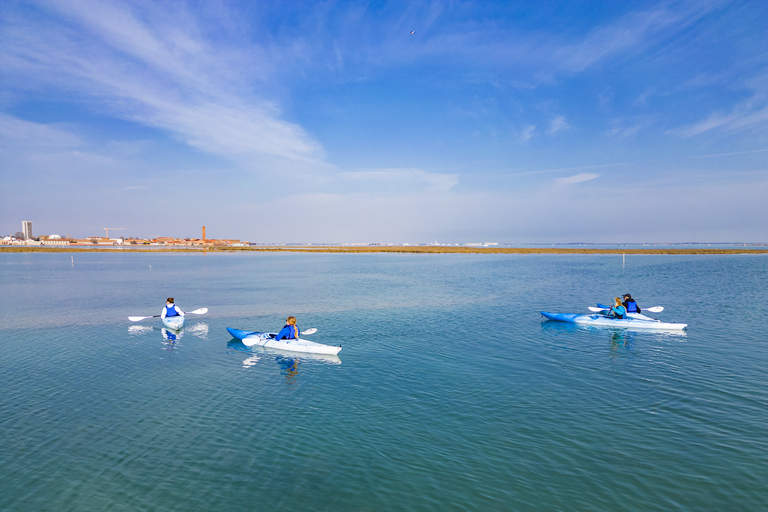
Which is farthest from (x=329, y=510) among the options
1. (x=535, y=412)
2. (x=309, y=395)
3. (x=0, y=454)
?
(x=0, y=454)

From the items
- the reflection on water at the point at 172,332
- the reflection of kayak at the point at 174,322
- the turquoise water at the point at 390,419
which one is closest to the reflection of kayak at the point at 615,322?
the turquoise water at the point at 390,419

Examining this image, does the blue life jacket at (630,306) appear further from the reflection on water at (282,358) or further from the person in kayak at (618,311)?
the reflection on water at (282,358)

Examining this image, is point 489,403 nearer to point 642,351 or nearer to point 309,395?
point 309,395

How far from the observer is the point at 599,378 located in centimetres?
1448

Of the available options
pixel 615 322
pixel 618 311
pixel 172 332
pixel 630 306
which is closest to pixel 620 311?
pixel 618 311

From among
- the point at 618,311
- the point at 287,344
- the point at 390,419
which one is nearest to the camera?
the point at 390,419

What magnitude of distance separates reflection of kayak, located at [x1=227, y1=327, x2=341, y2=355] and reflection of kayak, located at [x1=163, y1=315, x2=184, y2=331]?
5.72 metres

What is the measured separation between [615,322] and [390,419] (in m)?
18.1

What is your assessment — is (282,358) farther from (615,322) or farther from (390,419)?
(615,322)

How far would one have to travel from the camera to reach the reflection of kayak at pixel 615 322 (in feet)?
73.3

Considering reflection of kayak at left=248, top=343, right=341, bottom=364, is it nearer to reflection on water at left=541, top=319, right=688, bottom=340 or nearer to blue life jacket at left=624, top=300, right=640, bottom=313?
reflection on water at left=541, top=319, right=688, bottom=340

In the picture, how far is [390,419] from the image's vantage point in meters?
11.3

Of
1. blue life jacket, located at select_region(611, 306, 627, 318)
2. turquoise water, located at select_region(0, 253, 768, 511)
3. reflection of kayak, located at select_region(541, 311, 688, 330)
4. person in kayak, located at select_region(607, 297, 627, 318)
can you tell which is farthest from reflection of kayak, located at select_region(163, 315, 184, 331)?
blue life jacket, located at select_region(611, 306, 627, 318)

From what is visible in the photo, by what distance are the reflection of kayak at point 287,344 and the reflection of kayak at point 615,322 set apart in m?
14.9
